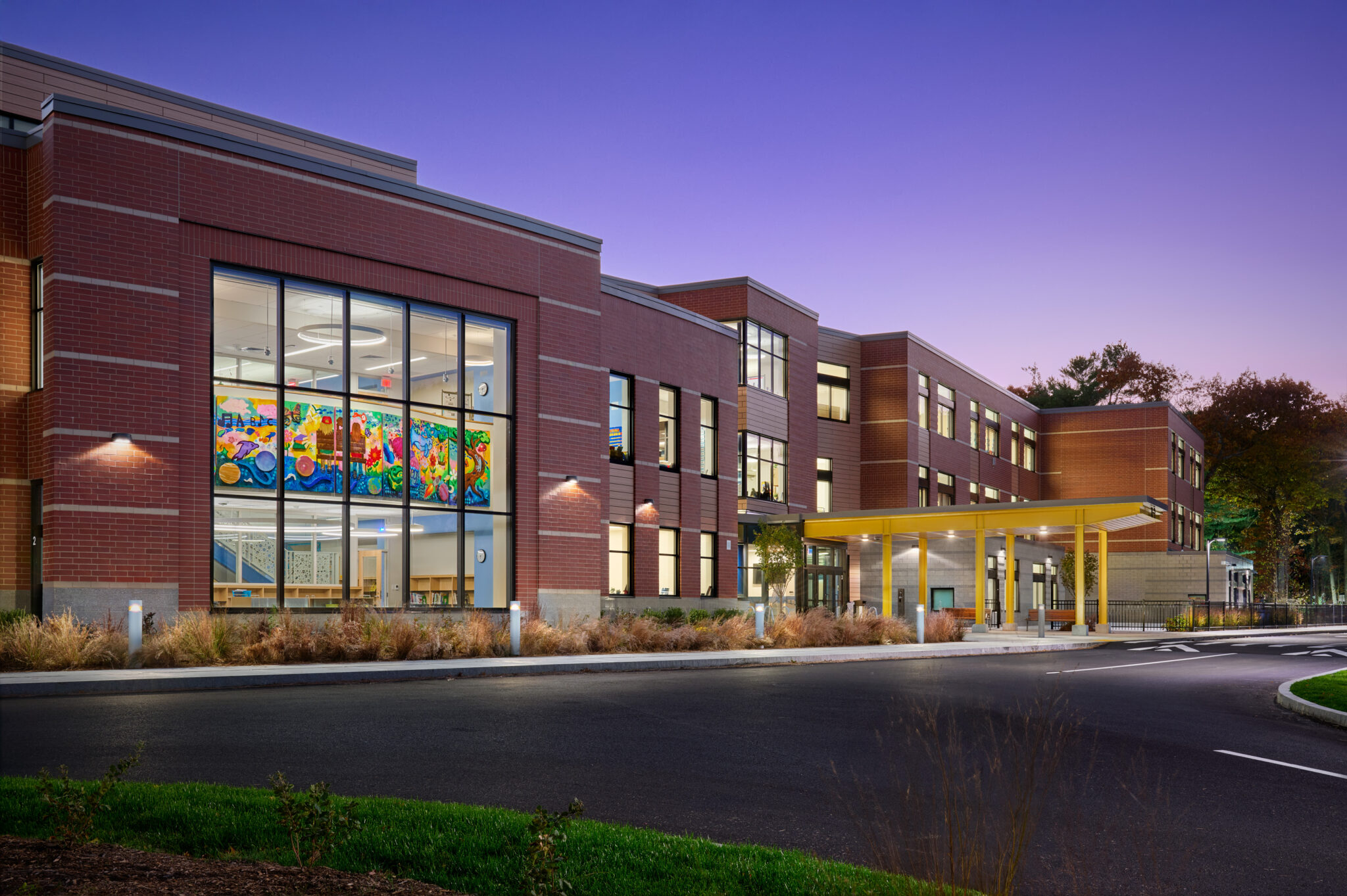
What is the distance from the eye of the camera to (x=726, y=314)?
1688 inches

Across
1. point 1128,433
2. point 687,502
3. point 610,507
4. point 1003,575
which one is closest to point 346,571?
point 610,507

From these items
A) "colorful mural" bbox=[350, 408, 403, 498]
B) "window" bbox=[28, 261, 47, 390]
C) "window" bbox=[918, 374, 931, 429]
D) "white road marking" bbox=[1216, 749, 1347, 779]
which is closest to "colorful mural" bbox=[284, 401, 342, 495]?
"colorful mural" bbox=[350, 408, 403, 498]

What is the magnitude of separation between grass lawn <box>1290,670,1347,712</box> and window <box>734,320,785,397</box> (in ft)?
83.7

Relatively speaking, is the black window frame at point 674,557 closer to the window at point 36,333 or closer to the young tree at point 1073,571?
the window at point 36,333

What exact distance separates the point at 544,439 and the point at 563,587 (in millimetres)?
3887

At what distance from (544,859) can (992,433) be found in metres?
64.4

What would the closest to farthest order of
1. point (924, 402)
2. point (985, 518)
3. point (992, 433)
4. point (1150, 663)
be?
point (1150, 663)
point (985, 518)
point (924, 402)
point (992, 433)

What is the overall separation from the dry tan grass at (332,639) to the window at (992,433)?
4045 centimetres

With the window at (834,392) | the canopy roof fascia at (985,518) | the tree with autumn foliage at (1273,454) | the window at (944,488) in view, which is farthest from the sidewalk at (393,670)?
the tree with autumn foliage at (1273,454)

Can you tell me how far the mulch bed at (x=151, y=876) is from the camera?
193 inches

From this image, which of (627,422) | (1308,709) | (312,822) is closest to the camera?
(312,822)

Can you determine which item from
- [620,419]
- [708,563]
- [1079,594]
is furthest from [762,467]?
[1079,594]

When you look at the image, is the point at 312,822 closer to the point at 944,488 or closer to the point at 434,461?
the point at 434,461

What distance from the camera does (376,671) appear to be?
1742 centimetres
